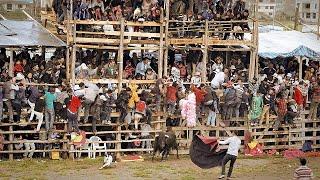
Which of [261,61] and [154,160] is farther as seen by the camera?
[261,61]

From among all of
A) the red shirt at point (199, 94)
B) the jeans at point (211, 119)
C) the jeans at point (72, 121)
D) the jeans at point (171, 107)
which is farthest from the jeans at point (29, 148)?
the jeans at point (211, 119)

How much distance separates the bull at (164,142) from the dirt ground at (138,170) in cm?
48

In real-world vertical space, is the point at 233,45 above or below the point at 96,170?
above

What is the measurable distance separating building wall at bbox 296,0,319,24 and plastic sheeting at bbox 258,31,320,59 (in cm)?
4179

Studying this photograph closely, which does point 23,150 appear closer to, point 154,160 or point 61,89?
point 61,89

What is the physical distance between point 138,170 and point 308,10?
59.7m

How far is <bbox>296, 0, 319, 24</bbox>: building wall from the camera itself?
270ft

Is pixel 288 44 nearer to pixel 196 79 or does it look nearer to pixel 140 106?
pixel 196 79

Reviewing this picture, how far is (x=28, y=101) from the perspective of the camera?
28047mm

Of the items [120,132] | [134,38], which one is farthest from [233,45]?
[120,132]

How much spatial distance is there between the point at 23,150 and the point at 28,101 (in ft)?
6.05

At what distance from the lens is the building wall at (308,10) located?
82.4 m

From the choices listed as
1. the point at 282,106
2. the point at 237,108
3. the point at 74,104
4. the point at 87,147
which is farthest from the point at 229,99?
the point at 74,104

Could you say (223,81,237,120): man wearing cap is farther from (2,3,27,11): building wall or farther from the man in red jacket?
(2,3,27,11): building wall
